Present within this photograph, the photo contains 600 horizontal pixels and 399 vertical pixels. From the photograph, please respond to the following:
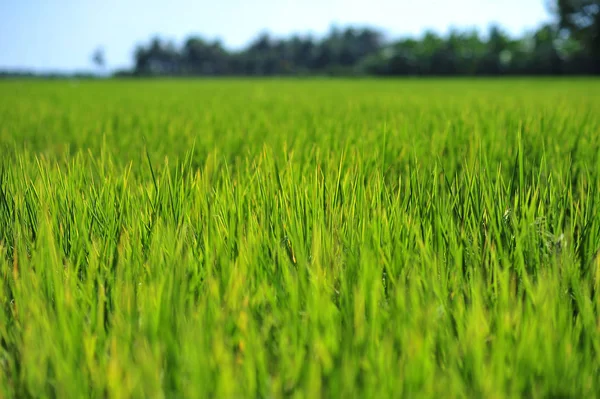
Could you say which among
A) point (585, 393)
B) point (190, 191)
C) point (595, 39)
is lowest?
point (585, 393)

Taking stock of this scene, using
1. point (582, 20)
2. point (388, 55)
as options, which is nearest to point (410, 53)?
point (388, 55)

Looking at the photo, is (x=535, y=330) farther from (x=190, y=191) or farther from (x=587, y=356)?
(x=190, y=191)

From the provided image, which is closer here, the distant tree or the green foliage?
the distant tree

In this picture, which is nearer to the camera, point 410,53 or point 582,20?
point 582,20

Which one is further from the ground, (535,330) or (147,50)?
(147,50)

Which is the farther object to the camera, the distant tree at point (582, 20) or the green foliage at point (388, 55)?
the green foliage at point (388, 55)

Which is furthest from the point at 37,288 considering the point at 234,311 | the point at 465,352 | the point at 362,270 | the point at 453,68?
the point at 453,68

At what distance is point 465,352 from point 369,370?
15 centimetres

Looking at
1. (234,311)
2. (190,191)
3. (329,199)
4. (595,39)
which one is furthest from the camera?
(595,39)

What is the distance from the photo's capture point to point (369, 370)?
27.7 inches

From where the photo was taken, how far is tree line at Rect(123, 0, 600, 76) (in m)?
39.1

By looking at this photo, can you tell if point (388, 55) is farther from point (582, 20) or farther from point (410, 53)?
point (582, 20)

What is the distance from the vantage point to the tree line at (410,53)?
3907 centimetres

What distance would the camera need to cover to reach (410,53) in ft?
190
